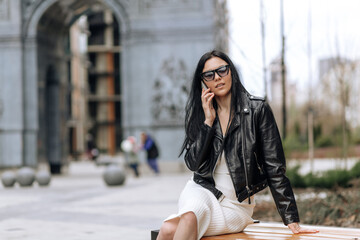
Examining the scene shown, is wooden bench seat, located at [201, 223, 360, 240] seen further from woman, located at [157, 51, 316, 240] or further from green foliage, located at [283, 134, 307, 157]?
green foliage, located at [283, 134, 307, 157]

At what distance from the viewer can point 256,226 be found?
461cm

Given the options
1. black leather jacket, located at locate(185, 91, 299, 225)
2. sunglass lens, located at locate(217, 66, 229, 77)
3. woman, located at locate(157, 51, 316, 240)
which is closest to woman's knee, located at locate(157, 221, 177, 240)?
woman, located at locate(157, 51, 316, 240)

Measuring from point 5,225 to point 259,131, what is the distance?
6194 millimetres

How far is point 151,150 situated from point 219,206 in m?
18.9

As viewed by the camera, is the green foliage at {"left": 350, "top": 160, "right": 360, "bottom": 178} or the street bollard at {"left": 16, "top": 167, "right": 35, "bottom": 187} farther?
the street bollard at {"left": 16, "top": 167, "right": 35, "bottom": 187}

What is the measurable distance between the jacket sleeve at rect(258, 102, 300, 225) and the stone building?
18.7 m

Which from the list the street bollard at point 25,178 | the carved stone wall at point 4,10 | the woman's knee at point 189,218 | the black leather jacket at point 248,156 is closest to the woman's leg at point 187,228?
the woman's knee at point 189,218

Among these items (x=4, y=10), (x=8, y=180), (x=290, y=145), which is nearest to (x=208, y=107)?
(x=290, y=145)

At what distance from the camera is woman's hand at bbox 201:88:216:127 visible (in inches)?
166

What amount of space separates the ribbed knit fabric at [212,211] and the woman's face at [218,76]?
661 mm

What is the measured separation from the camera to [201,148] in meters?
4.17

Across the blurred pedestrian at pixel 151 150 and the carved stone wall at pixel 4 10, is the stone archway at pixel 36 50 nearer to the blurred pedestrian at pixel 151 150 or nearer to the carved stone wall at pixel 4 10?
the carved stone wall at pixel 4 10

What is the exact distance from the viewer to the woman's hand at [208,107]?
4.22 metres

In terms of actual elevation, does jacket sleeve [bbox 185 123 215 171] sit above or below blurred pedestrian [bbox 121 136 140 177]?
above
